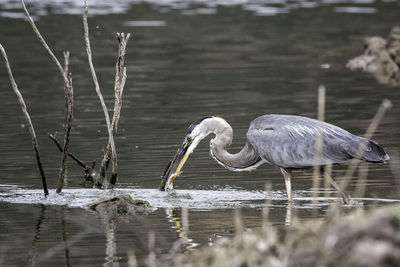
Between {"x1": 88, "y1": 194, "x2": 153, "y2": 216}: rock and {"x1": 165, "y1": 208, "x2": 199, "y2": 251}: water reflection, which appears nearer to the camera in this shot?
{"x1": 165, "y1": 208, "x2": 199, "y2": 251}: water reflection

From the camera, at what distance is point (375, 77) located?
20.0 meters

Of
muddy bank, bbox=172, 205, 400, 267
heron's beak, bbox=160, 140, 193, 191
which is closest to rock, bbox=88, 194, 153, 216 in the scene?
heron's beak, bbox=160, 140, 193, 191

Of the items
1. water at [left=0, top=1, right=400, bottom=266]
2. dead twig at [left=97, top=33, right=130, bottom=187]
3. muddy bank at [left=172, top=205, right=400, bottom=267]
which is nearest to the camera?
muddy bank at [left=172, top=205, right=400, bottom=267]

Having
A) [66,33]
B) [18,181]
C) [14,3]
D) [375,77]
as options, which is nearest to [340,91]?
[375,77]

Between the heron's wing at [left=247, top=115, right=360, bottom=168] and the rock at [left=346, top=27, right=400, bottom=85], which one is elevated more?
the rock at [left=346, top=27, right=400, bottom=85]

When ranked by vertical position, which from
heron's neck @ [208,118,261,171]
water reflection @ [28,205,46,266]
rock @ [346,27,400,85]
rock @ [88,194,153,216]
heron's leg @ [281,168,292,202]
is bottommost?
water reflection @ [28,205,46,266]

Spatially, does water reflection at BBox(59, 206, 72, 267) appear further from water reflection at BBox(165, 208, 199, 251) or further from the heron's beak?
the heron's beak

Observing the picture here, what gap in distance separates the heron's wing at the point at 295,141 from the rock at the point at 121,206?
1411mm

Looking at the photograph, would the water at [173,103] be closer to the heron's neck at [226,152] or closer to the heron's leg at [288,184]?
the heron's leg at [288,184]

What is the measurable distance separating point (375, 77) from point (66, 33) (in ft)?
32.7

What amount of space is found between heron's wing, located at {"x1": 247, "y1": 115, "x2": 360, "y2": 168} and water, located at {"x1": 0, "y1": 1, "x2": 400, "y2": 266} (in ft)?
1.51

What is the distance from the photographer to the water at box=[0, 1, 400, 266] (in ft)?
30.2

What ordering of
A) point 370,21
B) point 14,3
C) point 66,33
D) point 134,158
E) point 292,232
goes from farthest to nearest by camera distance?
point 14,3, point 370,21, point 66,33, point 134,158, point 292,232

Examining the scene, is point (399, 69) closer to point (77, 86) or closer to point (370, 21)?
point (77, 86)
